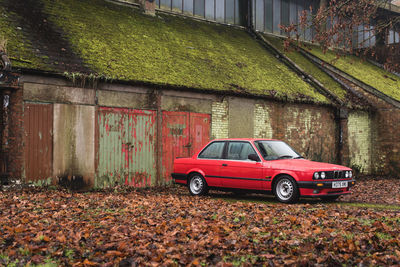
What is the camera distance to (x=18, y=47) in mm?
12992

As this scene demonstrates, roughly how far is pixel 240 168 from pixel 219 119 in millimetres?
5500

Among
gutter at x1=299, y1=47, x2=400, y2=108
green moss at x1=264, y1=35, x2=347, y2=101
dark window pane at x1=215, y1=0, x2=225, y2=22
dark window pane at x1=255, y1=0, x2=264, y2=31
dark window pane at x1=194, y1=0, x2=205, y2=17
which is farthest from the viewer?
dark window pane at x1=255, y1=0, x2=264, y2=31

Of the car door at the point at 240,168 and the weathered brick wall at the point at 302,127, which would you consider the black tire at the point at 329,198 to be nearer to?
the car door at the point at 240,168

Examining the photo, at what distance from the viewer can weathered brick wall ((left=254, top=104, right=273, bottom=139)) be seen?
18.0 meters

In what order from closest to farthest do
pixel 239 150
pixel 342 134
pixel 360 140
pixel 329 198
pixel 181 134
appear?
pixel 329 198
pixel 239 150
pixel 181 134
pixel 342 134
pixel 360 140

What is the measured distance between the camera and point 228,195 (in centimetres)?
1302

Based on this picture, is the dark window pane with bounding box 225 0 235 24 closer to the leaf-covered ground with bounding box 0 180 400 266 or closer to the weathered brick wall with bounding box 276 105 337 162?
the weathered brick wall with bounding box 276 105 337 162

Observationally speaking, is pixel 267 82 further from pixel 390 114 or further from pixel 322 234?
pixel 322 234

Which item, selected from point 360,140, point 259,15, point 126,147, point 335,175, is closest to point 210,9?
point 259,15

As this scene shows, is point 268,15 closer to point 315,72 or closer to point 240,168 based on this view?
point 315,72

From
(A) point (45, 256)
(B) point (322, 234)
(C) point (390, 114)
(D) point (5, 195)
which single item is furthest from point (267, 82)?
(A) point (45, 256)

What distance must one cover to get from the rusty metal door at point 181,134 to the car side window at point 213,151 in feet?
10.3

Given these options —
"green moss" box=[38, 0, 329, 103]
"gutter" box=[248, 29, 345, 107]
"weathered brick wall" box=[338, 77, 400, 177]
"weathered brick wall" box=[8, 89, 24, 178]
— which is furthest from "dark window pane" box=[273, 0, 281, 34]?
"weathered brick wall" box=[8, 89, 24, 178]

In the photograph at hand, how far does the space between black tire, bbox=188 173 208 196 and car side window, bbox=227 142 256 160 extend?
3.27 feet
